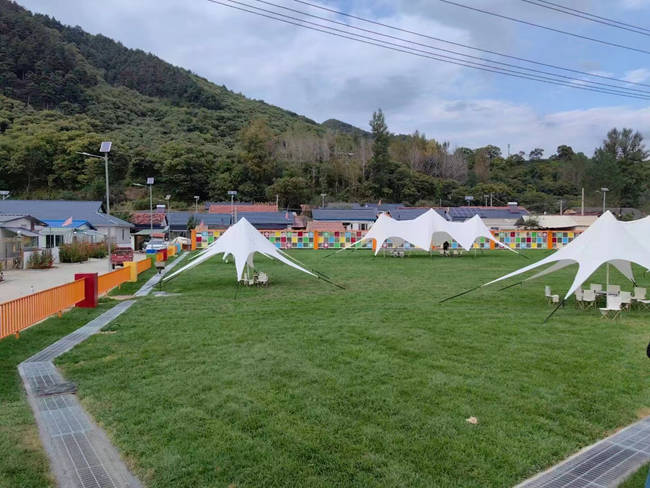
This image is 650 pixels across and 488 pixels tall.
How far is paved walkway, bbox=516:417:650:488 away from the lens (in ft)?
12.5

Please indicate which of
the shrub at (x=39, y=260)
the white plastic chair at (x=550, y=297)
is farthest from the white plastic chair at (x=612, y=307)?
the shrub at (x=39, y=260)

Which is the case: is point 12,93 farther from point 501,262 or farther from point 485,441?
point 485,441

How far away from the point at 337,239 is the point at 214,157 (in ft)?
162

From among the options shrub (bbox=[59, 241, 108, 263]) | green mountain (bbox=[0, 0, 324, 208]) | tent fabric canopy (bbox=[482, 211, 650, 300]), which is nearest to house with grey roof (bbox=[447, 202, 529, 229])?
green mountain (bbox=[0, 0, 324, 208])

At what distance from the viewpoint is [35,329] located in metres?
9.29

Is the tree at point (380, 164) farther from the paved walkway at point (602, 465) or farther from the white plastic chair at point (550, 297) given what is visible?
the paved walkway at point (602, 465)

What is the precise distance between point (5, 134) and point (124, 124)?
1063 inches

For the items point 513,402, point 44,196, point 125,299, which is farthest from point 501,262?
point 44,196

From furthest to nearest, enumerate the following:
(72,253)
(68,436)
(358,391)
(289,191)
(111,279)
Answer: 1. (289,191)
2. (72,253)
3. (111,279)
4. (358,391)
5. (68,436)

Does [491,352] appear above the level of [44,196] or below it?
below

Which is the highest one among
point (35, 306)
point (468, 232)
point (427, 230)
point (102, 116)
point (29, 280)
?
point (102, 116)

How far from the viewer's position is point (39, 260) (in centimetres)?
2439

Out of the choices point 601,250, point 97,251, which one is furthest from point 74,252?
point 601,250

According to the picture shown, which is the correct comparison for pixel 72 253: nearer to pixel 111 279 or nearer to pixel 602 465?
pixel 111 279
